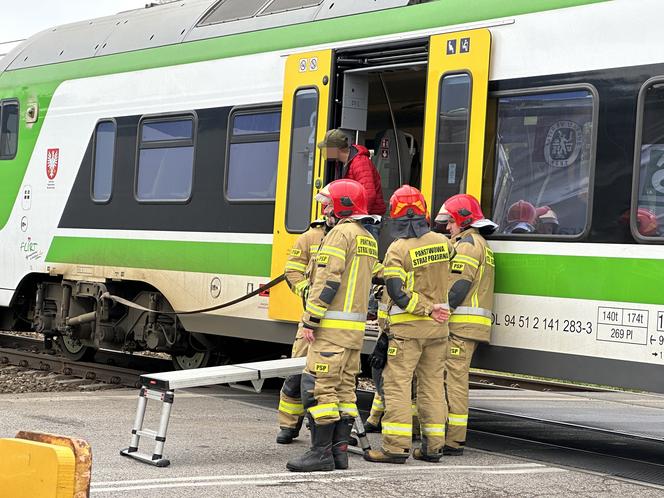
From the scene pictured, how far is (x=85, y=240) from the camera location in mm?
12695

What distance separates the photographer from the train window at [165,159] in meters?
11.5

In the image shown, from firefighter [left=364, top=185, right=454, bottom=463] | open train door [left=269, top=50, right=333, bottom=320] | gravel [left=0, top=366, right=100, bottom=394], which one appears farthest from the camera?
gravel [left=0, top=366, right=100, bottom=394]

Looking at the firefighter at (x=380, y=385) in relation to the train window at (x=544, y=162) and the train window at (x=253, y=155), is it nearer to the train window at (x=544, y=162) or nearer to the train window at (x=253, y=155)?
the train window at (x=544, y=162)

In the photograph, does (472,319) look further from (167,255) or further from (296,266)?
(167,255)

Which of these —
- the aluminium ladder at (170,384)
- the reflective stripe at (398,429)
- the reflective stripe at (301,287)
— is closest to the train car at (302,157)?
the reflective stripe at (398,429)

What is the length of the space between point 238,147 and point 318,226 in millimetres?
2166

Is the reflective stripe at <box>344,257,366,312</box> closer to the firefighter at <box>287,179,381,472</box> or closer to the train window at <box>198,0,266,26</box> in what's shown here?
the firefighter at <box>287,179,381,472</box>

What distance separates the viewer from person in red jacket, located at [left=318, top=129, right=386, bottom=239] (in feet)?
31.6

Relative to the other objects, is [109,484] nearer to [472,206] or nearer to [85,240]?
[472,206]

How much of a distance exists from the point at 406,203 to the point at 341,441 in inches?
67.6

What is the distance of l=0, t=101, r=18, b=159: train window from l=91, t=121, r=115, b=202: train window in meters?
1.70

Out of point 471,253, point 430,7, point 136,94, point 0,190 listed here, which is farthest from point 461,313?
point 0,190

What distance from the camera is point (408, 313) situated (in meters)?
8.19

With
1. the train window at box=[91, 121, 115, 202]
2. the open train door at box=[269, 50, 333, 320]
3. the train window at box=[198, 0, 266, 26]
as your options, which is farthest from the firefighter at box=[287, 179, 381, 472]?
the train window at box=[91, 121, 115, 202]
